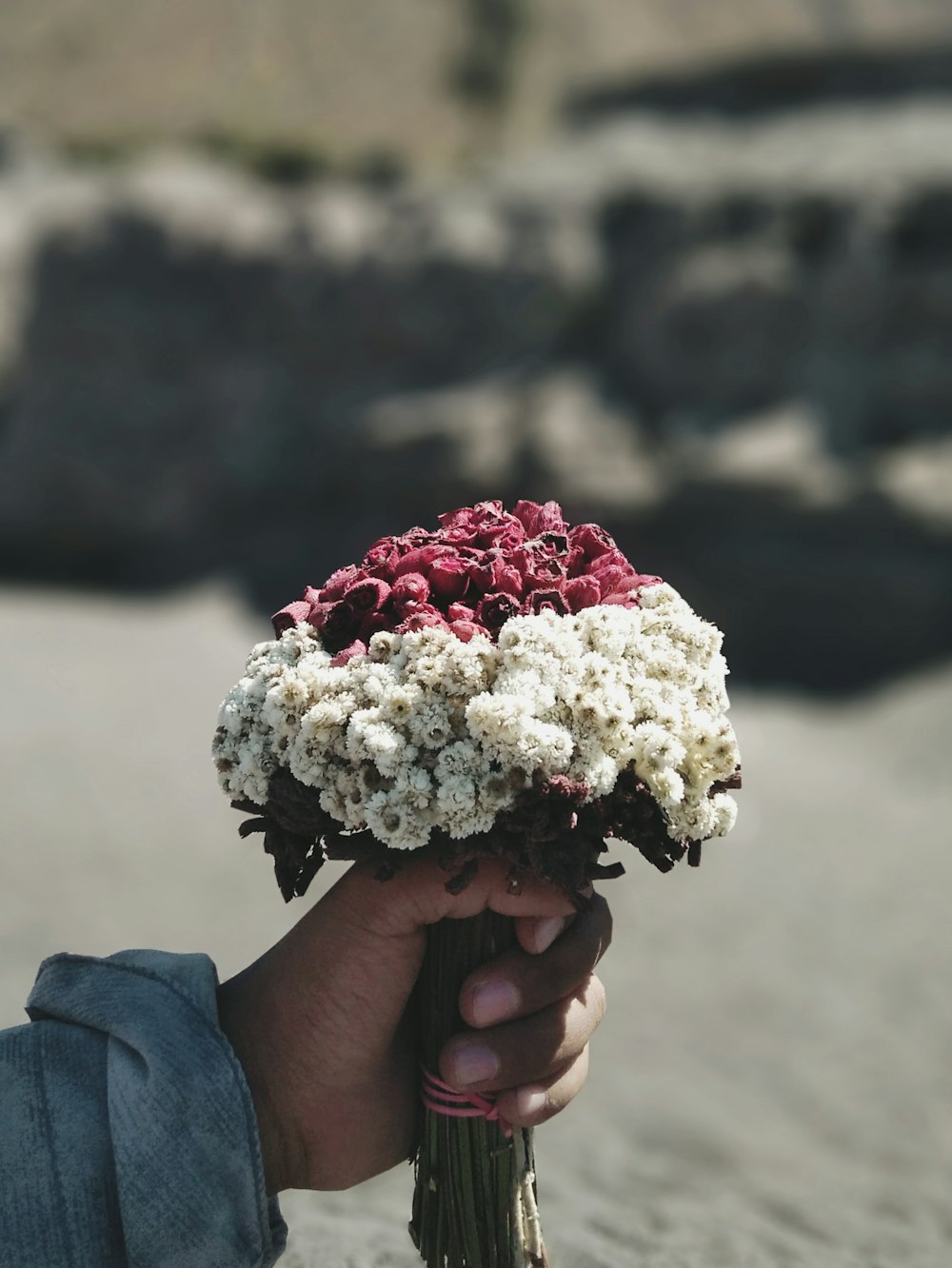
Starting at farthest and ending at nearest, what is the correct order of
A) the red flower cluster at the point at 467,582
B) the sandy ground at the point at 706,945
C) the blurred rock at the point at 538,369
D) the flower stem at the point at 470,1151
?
the blurred rock at the point at 538,369
the sandy ground at the point at 706,945
the flower stem at the point at 470,1151
the red flower cluster at the point at 467,582

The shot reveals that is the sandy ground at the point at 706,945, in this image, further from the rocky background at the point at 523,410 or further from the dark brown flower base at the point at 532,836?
the dark brown flower base at the point at 532,836

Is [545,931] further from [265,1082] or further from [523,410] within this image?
[523,410]

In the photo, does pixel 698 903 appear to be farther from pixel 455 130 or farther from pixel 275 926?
pixel 455 130

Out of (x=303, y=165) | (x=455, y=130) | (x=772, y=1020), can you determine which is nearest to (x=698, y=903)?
(x=772, y=1020)

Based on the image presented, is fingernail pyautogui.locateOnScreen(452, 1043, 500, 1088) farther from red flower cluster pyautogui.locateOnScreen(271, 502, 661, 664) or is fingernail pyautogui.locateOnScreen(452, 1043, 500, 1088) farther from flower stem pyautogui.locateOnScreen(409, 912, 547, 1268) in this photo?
red flower cluster pyautogui.locateOnScreen(271, 502, 661, 664)

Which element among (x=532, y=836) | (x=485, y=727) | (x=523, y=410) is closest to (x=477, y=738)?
(x=485, y=727)

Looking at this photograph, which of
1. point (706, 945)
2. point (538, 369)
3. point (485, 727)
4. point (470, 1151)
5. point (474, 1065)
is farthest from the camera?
point (538, 369)

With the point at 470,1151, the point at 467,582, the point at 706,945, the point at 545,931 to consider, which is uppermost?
the point at 706,945

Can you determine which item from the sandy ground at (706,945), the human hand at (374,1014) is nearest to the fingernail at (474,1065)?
the human hand at (374,1014)
